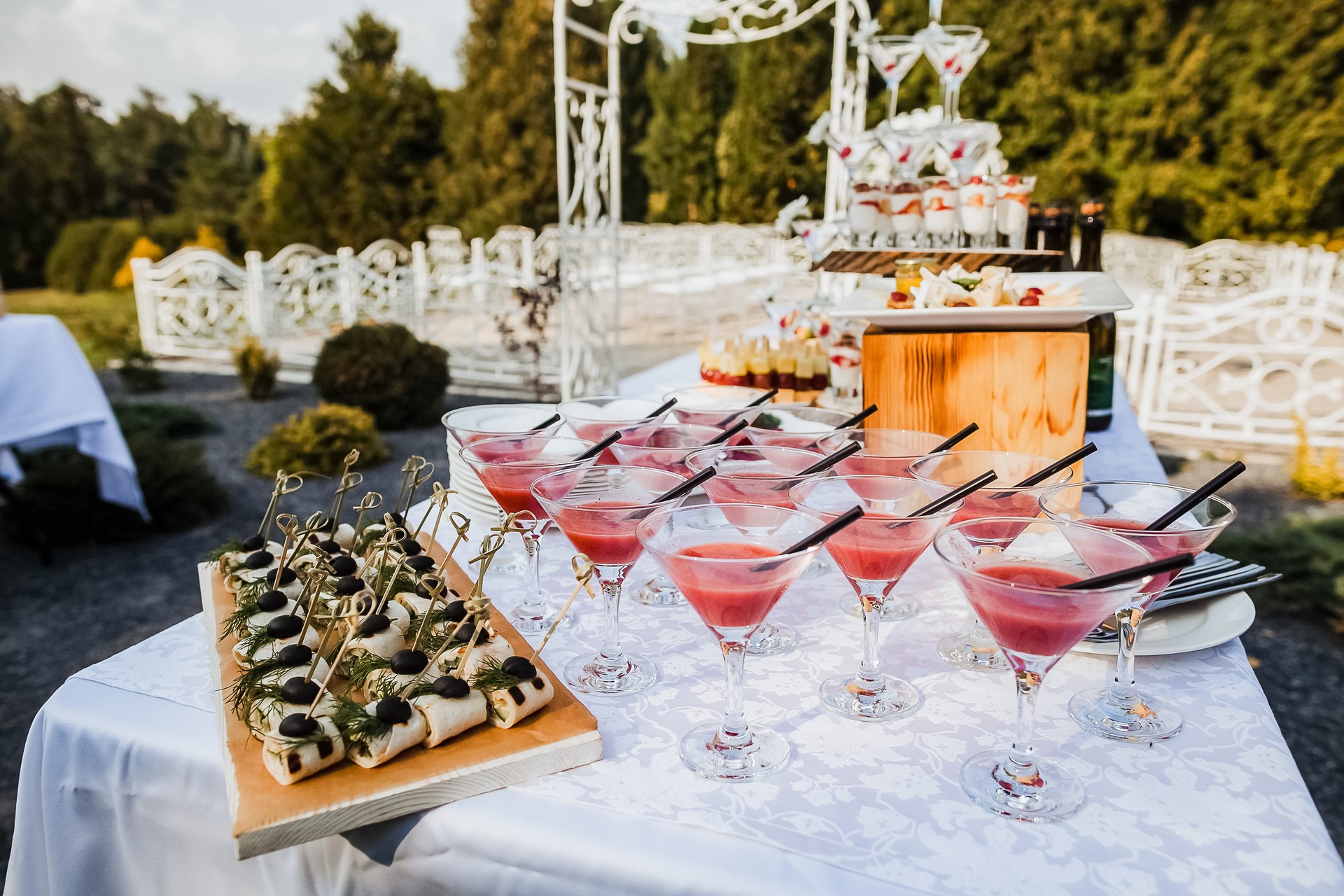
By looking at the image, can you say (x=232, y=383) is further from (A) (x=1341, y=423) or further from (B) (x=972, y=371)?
(A) (x=1341, y=423)

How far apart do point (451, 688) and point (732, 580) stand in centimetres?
41

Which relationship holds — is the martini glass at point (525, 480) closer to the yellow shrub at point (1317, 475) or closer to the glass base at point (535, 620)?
the glass base at point (535, 620)

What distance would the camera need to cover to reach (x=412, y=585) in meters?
1.51

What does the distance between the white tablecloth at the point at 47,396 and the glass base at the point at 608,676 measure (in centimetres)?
421

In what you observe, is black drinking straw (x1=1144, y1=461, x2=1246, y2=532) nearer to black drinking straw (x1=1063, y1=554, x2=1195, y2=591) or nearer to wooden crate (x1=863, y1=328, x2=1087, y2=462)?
black drinking straw (x1=1063, y1=554, x2=1195, y2=591)

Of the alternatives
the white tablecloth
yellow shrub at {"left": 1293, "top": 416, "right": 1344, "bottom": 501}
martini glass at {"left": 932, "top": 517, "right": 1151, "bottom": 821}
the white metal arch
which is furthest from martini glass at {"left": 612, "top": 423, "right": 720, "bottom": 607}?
yellow shrub at {"left": 1293, "top": 416, "right": 1344, "bottom": 501}

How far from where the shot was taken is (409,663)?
1178 millimetres

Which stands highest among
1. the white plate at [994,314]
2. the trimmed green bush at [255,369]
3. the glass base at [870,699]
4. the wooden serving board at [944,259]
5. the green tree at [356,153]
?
the green tree at [356,153]

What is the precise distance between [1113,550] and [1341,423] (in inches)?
349

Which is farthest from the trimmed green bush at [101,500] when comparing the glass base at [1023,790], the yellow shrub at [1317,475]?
the yellow shrub at [1317,475]

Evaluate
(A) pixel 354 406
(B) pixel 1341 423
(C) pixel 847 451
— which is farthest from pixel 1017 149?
(C) pixel 847 451

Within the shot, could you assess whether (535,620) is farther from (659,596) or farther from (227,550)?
(227,550)

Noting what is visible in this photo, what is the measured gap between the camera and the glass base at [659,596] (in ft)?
5.81

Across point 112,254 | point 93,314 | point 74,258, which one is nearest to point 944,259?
point 93,314
